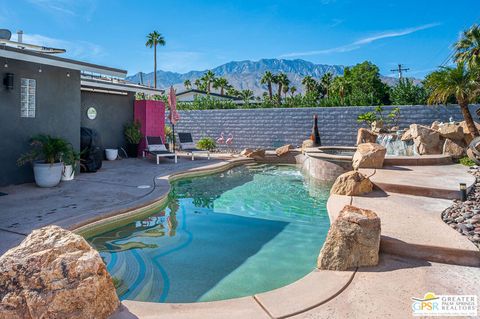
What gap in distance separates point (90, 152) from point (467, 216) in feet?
29.5

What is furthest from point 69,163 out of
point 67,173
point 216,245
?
point 216,245

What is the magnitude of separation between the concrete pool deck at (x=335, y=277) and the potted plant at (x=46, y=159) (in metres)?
1.00

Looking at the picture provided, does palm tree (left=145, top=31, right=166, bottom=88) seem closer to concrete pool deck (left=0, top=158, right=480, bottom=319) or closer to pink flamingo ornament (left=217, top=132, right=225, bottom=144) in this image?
pink flamingo ornament (left=217, top=132, right=225, bottom=144)

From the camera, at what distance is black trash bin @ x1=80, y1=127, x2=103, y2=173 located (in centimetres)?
920

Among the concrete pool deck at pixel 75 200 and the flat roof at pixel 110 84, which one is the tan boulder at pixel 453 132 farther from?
the flat roof at pixel 110 84

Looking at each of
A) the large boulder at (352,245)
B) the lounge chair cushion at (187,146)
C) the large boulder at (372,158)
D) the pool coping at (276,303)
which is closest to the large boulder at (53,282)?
the pool coping at (276,303)

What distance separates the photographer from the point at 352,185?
583cm

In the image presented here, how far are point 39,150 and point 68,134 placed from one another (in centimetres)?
125

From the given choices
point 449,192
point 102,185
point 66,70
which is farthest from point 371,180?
point 66,70

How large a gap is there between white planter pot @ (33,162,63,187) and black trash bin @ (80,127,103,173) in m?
1.85

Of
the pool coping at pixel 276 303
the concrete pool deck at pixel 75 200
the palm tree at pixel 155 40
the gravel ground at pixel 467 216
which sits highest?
the palm tree at pixel 155 40

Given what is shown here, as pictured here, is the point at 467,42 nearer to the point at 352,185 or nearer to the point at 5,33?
the point at 352,185

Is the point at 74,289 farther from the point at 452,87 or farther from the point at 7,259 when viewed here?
the point at 452,87

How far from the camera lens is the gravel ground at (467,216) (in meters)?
3.83
